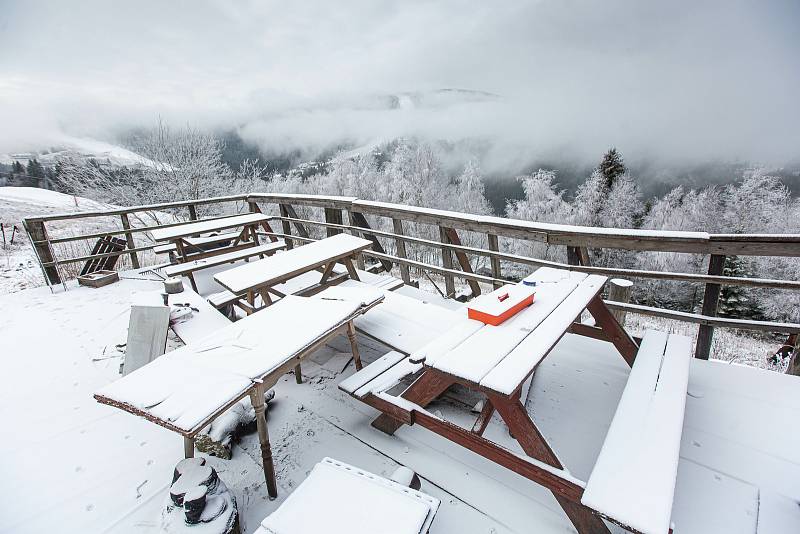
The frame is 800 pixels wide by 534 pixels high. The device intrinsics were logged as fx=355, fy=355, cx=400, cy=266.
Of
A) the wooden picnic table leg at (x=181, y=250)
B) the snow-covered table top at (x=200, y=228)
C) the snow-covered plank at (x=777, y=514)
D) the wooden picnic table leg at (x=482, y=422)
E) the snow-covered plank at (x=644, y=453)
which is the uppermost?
the snow-covered table top at (x=200, y=228)

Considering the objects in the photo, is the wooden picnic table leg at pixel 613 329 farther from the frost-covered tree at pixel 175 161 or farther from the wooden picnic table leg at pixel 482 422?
the frost-covered tree at pixel 175 161

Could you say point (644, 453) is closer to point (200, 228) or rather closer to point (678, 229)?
point (200, 228)

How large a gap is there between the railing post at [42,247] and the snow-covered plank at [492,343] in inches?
225

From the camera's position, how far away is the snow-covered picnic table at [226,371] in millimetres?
1457

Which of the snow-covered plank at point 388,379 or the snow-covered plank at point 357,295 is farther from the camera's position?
the snow-covered plank at point 357,295

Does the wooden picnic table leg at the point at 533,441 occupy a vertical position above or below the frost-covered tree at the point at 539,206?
above

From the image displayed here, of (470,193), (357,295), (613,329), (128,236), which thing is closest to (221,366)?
(357,295)

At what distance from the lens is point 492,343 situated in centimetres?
165

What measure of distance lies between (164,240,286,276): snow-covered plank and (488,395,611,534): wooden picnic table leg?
13.8 feet

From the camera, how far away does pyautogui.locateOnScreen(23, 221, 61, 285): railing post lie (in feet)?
14.8

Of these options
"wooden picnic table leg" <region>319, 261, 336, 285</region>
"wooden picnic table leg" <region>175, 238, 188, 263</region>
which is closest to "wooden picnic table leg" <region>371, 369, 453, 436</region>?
"wooden picnic table leg" <region>319, 261, 336, 285</region>

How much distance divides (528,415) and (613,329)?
122 centimetres

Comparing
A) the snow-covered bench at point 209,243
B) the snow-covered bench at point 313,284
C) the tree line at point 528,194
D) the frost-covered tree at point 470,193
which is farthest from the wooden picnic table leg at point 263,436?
the frost-covered tree at point 470,193

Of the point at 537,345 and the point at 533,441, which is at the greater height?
the point at 537,345
